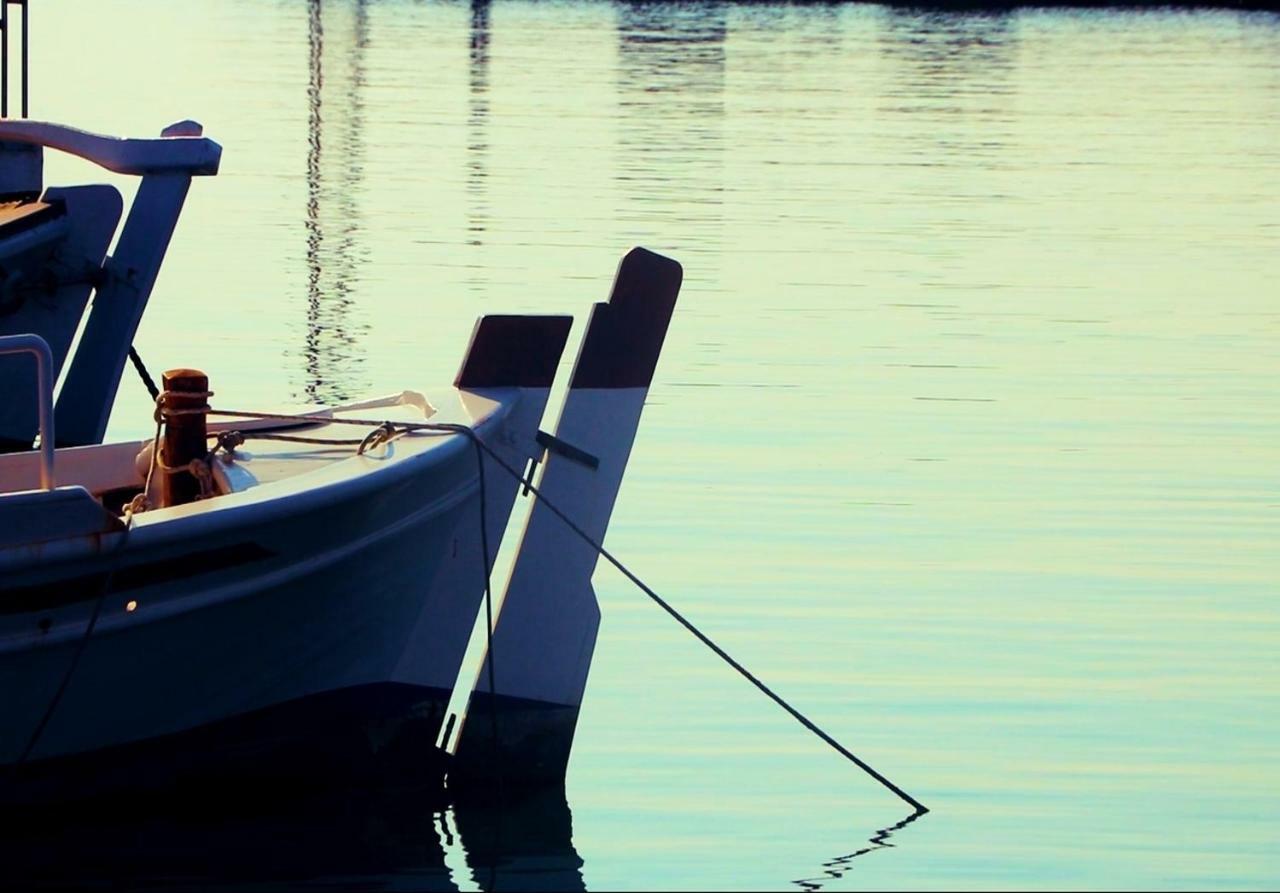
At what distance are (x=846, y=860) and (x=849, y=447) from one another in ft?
24.2

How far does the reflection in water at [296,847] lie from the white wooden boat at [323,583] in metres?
0.13

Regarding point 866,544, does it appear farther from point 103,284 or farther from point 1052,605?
point 103,284

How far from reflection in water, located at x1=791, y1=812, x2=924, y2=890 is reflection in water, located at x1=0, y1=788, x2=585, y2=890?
0.73 m

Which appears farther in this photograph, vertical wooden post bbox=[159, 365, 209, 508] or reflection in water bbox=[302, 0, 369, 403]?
reflection in water bbox=[302, 0, 369, 403]

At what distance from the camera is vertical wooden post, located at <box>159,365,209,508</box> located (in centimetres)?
855

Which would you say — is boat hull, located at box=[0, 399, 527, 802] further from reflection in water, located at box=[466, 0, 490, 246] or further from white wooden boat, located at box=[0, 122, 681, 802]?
reflection in water, located at box=[466, 0, 490, 246]

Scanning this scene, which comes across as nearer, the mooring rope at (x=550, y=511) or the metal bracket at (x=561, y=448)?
the mooring rope at (x=550, y=511)

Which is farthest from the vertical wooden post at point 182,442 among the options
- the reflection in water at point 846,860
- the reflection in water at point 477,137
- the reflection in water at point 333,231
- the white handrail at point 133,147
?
the reflection in water at point 477,137

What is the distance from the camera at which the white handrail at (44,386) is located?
7.79 meters

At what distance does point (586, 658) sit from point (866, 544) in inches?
164

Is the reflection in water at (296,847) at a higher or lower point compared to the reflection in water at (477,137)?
higher

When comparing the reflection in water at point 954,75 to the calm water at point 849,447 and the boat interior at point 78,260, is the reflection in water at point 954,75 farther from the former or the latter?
the boat interior at point 78,260

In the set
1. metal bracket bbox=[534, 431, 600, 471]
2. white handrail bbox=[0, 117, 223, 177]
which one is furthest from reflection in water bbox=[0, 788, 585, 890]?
white handrail bbox=[0, 117, 223, 177]

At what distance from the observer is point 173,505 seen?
8641 millimetres
